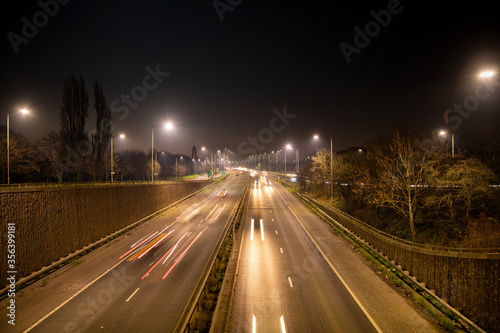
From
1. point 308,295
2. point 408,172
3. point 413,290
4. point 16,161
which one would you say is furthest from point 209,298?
point 16,161

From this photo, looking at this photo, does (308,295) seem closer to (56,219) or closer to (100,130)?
(56,219)

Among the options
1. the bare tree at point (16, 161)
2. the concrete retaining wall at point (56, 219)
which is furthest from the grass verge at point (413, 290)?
the bare tree at point (16, 161)

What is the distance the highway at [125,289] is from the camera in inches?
410

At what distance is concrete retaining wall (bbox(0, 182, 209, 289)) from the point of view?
512 inches

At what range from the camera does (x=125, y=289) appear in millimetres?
13312

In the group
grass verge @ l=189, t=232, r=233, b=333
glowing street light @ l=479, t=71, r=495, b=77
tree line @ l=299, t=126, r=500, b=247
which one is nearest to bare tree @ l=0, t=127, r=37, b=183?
grass verge @ l=189, t=232, r=233, b=333

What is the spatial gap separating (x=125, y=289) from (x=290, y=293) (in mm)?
8518

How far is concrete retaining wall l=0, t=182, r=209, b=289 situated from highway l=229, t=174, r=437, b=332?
11.3m

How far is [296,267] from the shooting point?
1680 cm

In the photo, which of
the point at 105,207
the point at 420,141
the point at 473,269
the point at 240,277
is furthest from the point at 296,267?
the point at 105,207

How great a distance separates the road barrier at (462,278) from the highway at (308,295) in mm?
1752

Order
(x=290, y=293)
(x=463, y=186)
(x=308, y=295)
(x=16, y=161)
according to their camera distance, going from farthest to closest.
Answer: (x=16, y=161)
(x=463, y=186)
(x=290, y=293)
(x=308, y=295)

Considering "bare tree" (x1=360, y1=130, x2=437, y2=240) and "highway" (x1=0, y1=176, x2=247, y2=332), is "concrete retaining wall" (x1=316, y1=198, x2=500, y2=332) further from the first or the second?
"highway" (x1=0, y1=176, x2=247, y2=332)

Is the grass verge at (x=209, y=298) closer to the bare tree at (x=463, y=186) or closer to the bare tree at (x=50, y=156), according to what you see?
the bare tree at (x=463, y=186)
